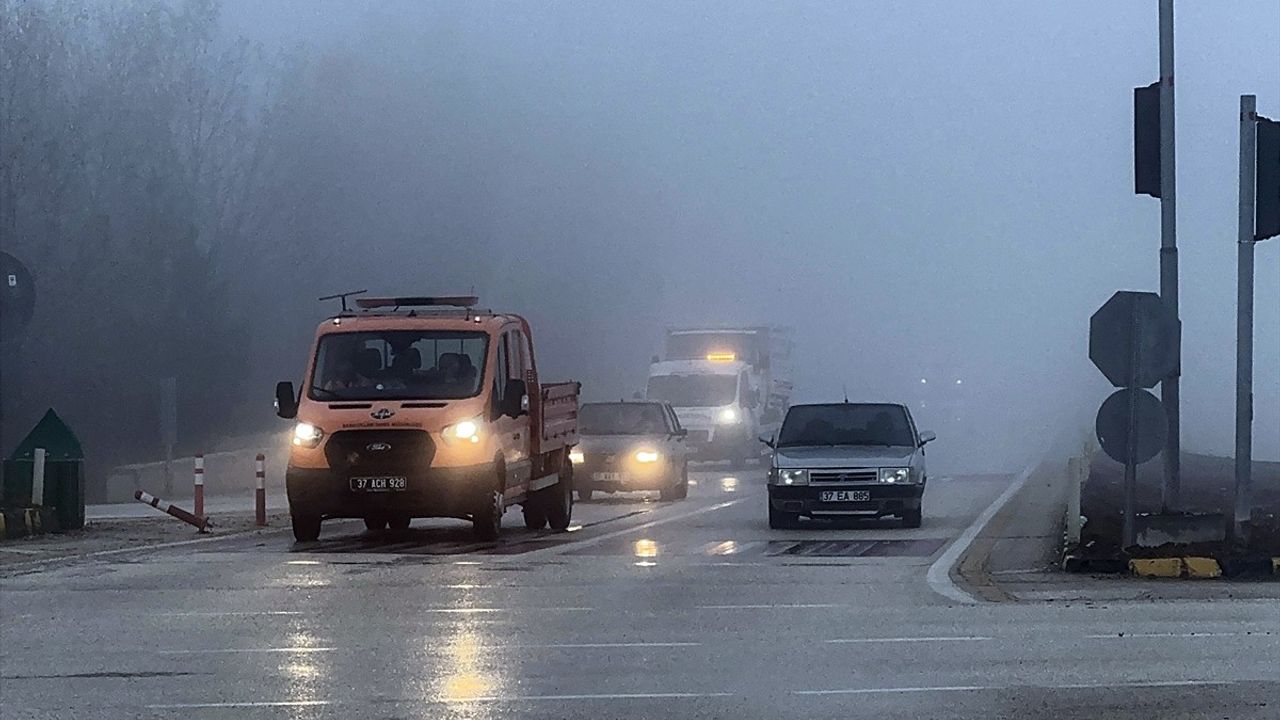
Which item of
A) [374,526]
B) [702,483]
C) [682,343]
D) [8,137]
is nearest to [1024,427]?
[682,343]

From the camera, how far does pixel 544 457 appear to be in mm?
Result: 26141

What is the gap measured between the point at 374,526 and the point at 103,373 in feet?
66.6

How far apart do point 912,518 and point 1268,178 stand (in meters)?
7.84

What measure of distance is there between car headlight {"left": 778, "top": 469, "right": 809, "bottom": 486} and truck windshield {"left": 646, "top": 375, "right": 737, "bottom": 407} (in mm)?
27924

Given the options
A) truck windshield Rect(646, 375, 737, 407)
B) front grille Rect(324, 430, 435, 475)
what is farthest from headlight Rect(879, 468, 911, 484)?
truck windshield Rect(646, 375, 737, 407)

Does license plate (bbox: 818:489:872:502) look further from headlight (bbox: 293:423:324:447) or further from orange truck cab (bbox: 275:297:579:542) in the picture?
headlight (bbox: 293:423:324:447)

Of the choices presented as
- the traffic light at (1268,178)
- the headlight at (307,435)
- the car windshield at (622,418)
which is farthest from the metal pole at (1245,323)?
the car windshield at (622,418)

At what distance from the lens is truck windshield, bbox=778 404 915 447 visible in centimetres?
2812

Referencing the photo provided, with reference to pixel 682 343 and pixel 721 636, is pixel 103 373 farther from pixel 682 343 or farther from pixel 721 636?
pixel 721 636

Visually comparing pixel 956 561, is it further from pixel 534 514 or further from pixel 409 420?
pixel 534 514

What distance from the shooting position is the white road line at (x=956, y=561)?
1659cm

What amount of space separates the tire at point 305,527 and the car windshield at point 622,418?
12.8m

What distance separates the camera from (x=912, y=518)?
26.8 metres

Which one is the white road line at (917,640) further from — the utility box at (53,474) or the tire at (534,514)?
the utility box at (53,474)
